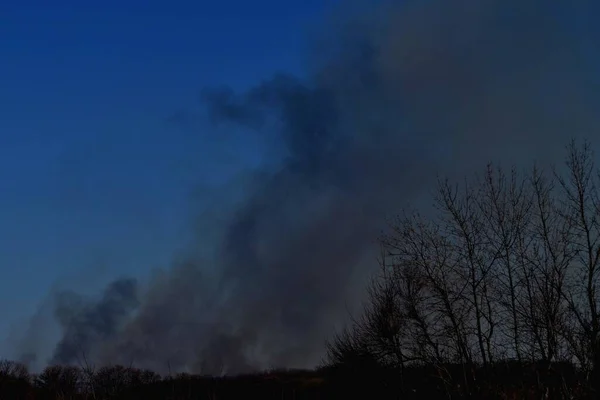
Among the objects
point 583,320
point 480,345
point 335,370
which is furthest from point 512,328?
point 335,370

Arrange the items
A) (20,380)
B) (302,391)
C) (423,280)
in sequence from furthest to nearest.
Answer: (302,391)
(20,380)
(423,280)

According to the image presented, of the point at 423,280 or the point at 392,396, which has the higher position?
the point at 423,280

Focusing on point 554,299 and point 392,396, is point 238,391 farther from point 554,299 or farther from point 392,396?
point 554,299

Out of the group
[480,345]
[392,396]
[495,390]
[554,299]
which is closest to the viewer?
[495,390]

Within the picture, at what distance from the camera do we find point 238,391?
Result: 2347 inches

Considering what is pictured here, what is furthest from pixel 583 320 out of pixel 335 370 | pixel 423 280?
pixel 335 370

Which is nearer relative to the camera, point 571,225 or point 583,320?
point 583,320

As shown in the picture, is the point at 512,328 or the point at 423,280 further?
the point at 423,280

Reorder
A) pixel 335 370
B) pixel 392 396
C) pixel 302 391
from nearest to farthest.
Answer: pixel 392 396 → pixel 335 370 → pixel 302 391

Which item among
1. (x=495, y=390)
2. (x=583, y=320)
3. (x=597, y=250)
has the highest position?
(x=597, y=250)

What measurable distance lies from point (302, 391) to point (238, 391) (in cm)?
934

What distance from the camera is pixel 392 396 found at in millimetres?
32938

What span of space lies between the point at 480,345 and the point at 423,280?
3179 mm

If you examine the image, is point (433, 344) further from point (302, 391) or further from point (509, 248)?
point (302, 391)
